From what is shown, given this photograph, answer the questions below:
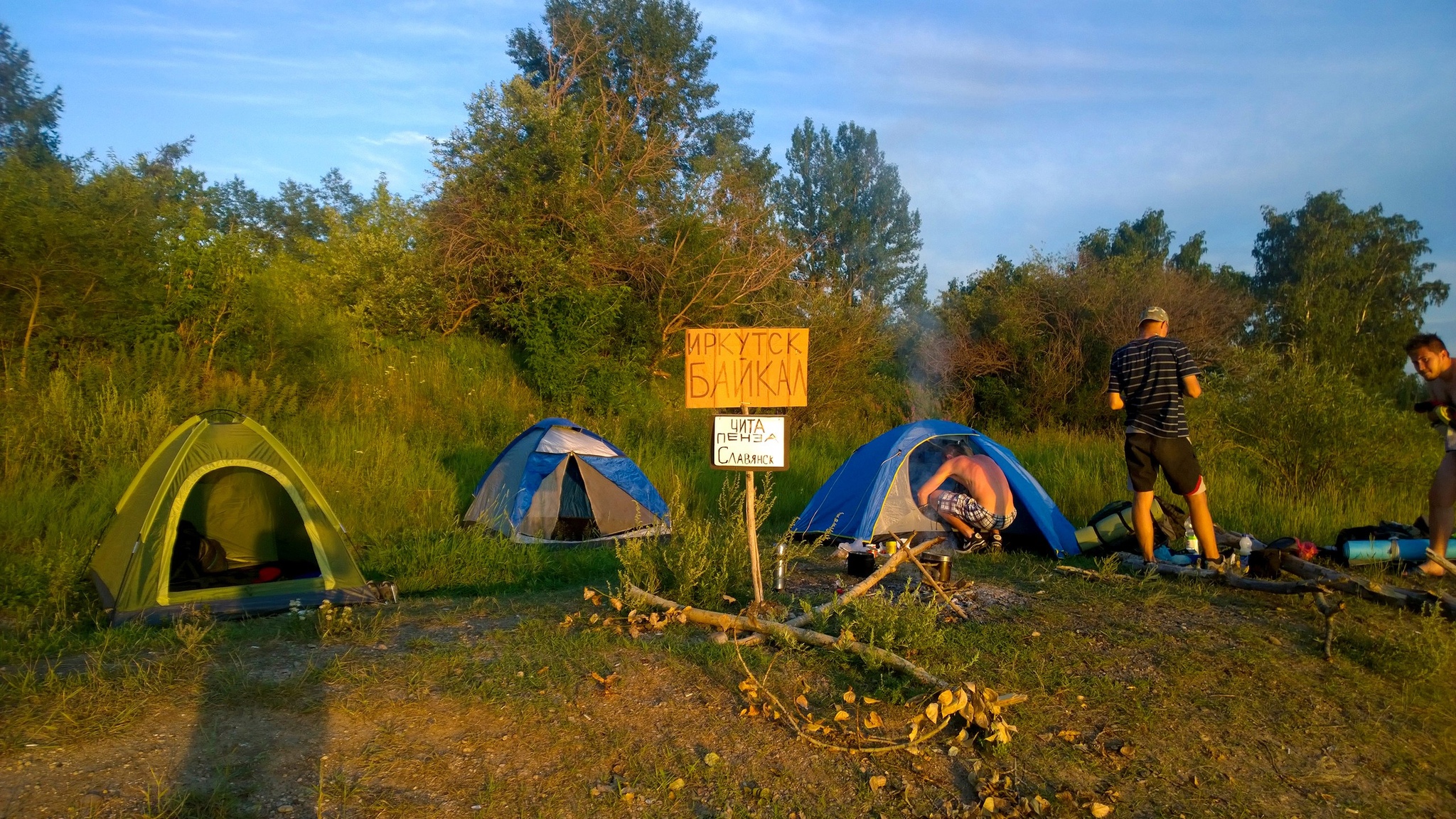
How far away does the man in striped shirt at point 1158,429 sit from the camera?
675 centimetres

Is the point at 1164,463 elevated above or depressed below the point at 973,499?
above

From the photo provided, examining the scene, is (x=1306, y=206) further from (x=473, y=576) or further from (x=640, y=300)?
(x=473, y=576)

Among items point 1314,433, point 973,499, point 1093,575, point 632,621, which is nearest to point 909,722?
point 632,621

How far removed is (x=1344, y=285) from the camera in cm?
2994

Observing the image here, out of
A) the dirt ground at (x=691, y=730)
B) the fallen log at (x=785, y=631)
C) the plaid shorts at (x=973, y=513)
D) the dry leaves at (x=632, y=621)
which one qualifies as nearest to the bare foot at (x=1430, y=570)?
the dirt ground at (x=691, y=730)

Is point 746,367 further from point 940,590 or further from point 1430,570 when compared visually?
point 1430,570

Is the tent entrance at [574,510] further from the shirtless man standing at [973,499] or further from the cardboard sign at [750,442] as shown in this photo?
the cardboard sign at [750,442]

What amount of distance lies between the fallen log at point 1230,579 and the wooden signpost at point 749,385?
3116 millimetres

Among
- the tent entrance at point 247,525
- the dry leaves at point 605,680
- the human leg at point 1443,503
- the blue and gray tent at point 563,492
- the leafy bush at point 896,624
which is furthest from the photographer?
the blue and gray tent at point 563,492

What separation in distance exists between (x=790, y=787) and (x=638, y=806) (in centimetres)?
61

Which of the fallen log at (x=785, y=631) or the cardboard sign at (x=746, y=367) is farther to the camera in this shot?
the cardboard sign at (x=746, y=367)

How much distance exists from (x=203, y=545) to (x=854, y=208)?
3185 cm

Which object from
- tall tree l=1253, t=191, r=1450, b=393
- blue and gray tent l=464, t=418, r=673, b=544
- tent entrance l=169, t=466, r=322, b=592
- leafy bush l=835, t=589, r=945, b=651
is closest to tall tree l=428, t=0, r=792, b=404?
blue and gray tent l=464, t=418, r=673, b=544

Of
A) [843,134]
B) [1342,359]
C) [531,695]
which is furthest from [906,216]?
[531,695]
